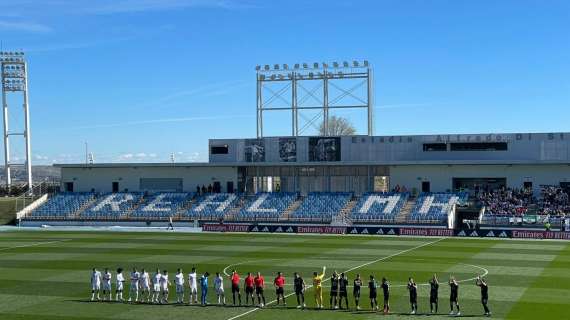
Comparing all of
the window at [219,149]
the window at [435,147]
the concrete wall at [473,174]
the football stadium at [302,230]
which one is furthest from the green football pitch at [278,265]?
the window at [435,147]

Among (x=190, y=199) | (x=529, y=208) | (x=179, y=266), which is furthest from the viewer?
(x=190, y=199)

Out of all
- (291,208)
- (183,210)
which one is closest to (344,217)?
(291,208)

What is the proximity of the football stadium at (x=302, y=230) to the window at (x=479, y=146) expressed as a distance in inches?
4.0

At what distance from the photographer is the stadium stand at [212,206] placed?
2913 inches

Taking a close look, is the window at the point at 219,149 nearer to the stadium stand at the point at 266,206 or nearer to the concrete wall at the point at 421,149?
the concrete wall at the point at 421,149

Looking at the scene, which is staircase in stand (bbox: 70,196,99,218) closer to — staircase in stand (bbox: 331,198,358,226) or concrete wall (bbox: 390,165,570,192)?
staircase in stand (bbox: 331,198,358,226)

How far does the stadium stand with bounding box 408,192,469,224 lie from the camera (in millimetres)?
66062

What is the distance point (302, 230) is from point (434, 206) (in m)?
12.8

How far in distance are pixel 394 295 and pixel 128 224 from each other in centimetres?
4747

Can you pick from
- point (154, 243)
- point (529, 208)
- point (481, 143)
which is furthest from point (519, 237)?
point (154, 243)

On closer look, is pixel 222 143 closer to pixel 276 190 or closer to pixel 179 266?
pixel 276 190

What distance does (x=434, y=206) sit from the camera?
68.6 meters

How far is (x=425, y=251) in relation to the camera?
1949 inches

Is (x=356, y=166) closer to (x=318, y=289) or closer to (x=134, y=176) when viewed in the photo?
(x=134, y=176)
